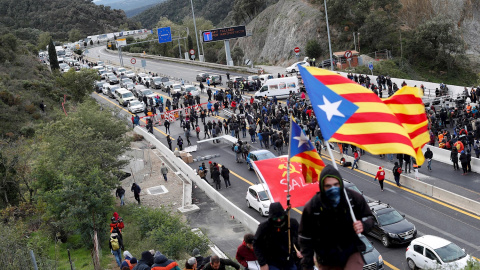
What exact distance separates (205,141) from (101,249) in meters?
18.0

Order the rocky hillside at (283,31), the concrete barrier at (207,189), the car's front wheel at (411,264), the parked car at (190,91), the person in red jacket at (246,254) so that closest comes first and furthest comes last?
the person in red jacket at (246,254)
the car's front wheel at (411,264)
the concrete barrier at (207,189)
the parked car at (190,91)
the rocky hillside at (283,31)

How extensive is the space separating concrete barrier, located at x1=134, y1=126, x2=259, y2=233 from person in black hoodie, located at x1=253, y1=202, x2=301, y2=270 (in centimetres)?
1478

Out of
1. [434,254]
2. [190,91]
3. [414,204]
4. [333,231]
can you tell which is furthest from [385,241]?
[190,91]

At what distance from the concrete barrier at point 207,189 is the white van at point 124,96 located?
12.4 m

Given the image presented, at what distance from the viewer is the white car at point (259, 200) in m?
23.1

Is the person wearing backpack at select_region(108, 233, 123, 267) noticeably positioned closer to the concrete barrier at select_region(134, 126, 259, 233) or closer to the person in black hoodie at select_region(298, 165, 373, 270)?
A: the concrete barrier at select_region(134, 126, 259, 233)

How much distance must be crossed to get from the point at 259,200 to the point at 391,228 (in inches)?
261

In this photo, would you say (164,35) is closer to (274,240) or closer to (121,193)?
(121,193)

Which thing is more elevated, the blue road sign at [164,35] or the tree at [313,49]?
the blue road sign at [164,35]

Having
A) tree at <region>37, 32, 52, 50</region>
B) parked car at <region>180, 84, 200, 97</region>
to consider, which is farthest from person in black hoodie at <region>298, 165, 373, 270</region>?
tree at <region>37, 32, 52, 50</region>

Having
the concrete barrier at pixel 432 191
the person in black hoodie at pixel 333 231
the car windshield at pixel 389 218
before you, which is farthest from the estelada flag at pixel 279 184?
the concrete barrier at pixel 432 191

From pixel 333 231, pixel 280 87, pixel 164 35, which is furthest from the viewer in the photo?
pixel 164 35

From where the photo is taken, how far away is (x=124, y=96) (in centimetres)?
5372

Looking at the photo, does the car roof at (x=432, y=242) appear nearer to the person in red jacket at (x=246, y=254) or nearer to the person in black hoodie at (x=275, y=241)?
the person in red jacket at (x=246, y=254)
